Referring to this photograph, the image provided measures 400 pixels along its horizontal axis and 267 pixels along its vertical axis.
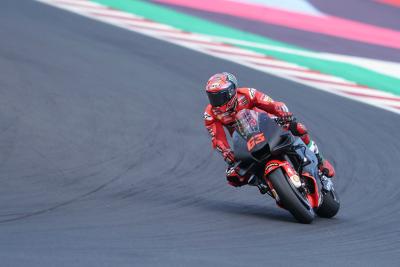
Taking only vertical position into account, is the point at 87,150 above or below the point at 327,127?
above

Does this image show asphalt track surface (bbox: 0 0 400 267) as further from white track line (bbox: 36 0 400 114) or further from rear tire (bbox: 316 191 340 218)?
white track line (bbox: 36 0 400 114)

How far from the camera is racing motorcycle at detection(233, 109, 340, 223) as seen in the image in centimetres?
888

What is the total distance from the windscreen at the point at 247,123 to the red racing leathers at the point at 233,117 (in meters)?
0.42

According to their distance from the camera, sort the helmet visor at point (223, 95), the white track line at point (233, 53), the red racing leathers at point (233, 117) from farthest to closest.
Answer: the white track line at point (233, 53) → the red racing leathers at point (233, 117) → the helmet visor at point (223, 95)

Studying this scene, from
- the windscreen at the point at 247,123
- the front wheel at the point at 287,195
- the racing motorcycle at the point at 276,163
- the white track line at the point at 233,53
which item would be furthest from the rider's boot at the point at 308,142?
the white track line at the point at 233,53

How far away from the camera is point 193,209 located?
9.86 m

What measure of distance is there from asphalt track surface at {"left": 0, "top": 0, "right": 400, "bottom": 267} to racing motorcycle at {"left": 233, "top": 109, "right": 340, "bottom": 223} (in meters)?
0.26

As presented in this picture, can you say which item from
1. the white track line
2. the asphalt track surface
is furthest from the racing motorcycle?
the white track line

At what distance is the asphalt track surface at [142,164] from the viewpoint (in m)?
7.86

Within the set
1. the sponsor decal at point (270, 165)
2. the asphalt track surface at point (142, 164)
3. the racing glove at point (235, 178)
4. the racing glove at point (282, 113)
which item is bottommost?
the asphalt track surface at point (142, 164)

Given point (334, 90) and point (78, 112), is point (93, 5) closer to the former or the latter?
point (334, 90)

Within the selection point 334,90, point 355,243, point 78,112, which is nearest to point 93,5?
point 334,90

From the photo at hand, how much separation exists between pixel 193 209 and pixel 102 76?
6442mm

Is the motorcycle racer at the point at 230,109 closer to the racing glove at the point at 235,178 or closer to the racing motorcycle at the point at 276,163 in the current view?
the racing glove at the point at 235,178
